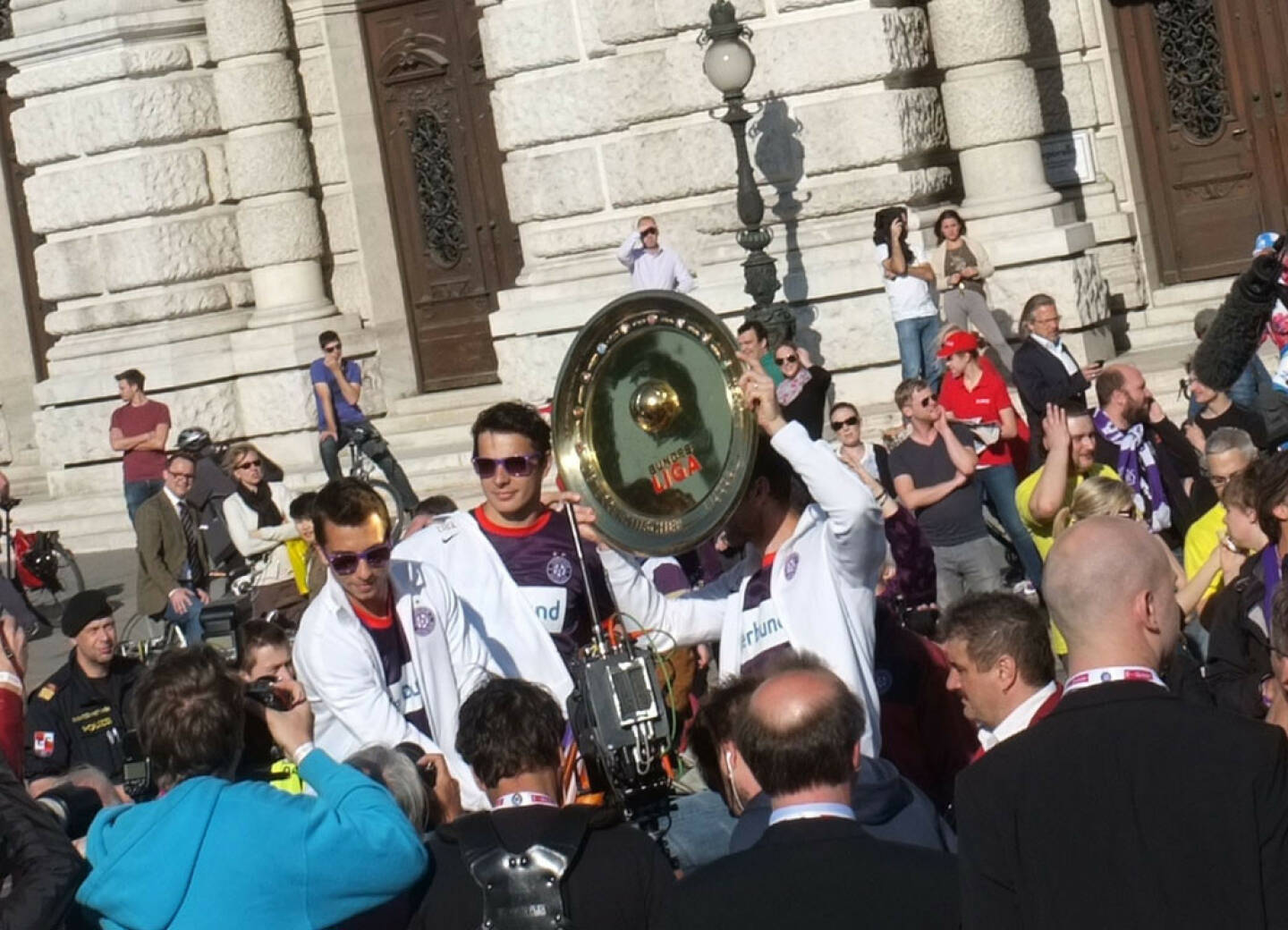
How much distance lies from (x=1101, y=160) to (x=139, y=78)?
7.44 m

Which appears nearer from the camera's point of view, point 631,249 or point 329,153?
point 631,249

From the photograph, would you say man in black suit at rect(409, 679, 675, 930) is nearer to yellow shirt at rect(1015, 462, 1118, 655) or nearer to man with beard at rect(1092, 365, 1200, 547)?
yellow shirt at rect(1015, 462, 1118, 655)

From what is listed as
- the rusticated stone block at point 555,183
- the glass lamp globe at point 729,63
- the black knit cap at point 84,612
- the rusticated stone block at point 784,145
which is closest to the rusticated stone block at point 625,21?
the rusticated stone block at point 784,145

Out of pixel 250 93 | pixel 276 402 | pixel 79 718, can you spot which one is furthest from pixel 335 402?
pixel 79 718

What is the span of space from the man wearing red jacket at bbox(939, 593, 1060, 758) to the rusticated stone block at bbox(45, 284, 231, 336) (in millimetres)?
14878

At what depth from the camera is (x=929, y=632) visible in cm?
723

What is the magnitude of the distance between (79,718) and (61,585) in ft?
31.9

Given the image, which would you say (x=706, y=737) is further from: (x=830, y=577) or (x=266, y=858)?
(x=266, y=858)

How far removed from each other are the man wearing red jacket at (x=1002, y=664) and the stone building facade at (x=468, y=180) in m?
11.3

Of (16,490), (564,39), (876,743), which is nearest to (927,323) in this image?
(564,39)

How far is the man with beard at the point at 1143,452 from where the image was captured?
36.6 ft

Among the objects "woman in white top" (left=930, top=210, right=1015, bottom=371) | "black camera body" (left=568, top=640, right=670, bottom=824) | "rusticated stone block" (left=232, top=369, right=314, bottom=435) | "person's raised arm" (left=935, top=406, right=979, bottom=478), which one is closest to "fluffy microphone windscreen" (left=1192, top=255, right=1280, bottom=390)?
"black camera body" (left=568, top=640, right=670, bottom=824)

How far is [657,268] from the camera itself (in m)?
Answer: 16.5

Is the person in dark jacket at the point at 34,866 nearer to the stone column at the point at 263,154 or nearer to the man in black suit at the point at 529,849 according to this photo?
the man in black suit at the point at 529,849
